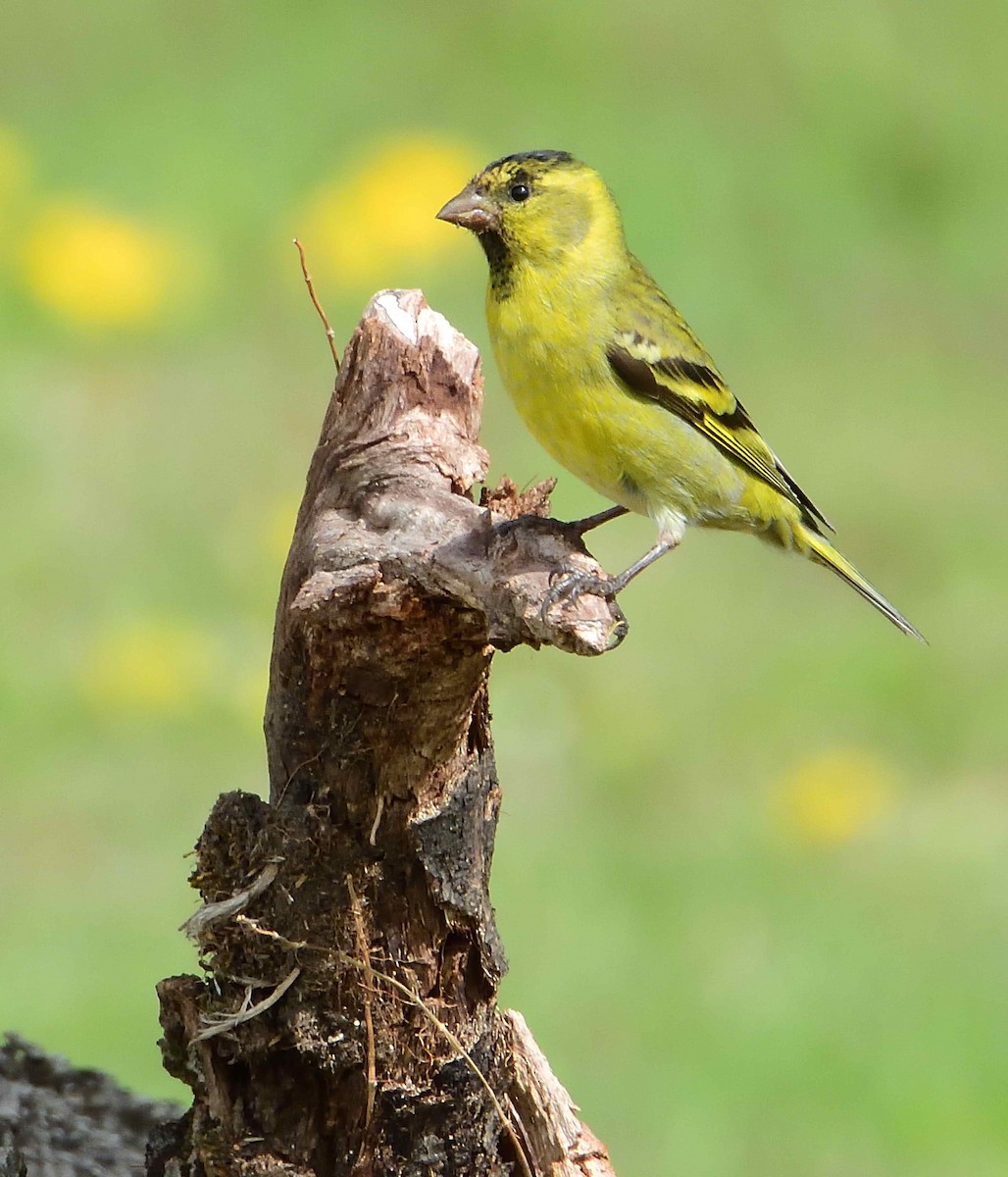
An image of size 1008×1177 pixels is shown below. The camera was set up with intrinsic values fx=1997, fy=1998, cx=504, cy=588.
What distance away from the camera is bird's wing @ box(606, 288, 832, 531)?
4.54 m

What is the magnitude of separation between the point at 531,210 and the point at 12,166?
19.4ft

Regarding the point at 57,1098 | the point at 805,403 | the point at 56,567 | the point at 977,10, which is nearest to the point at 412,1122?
the point at 57,1098

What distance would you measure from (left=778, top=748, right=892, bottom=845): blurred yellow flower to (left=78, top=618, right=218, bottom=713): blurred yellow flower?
7.17 ft

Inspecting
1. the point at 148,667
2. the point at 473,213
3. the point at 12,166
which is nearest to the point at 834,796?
the point at 148,667

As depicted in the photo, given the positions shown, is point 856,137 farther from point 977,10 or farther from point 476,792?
point 476,792

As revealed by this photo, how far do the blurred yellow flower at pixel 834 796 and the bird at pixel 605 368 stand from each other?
2.10m

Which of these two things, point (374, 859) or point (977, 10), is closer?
Result: point (374, 859)

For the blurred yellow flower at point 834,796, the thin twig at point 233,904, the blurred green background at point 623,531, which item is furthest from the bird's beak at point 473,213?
the blurred yellow flower at point 834,796

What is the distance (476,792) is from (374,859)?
227 millimetres

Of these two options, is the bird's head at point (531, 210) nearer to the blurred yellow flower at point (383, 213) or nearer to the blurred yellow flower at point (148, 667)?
the blurred yellow flower at point (148, 667)

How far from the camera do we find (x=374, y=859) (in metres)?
3.58

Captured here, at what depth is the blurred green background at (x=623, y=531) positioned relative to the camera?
19.9 ft

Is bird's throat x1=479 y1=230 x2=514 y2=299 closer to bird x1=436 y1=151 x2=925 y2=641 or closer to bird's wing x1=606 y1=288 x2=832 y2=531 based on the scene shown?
bird x1=436 y1=151 x2=925 y2=641

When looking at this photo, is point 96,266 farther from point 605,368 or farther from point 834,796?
point 605,368
